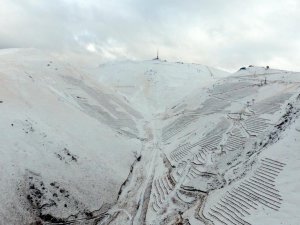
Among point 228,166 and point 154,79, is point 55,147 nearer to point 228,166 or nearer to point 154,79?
point 228,166

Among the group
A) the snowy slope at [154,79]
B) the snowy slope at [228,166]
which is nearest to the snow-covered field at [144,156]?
the snowy slope at [228,166]

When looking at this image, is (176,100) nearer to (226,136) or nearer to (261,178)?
(226,136)

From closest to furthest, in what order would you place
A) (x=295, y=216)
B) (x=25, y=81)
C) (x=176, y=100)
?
1. (x=295, y=216)
2. (x=25, y=81)
3. (x=176, y=100)

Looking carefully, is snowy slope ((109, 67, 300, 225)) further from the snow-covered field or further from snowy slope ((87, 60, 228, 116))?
snowy slope ((87, 60, 228, 116))

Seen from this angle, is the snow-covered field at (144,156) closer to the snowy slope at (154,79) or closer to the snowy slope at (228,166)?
the snowy slope at (228,166)

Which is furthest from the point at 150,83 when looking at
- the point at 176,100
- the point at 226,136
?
the point at 226,136

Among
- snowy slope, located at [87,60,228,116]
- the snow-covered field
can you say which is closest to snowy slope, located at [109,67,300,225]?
the snow-covered field
